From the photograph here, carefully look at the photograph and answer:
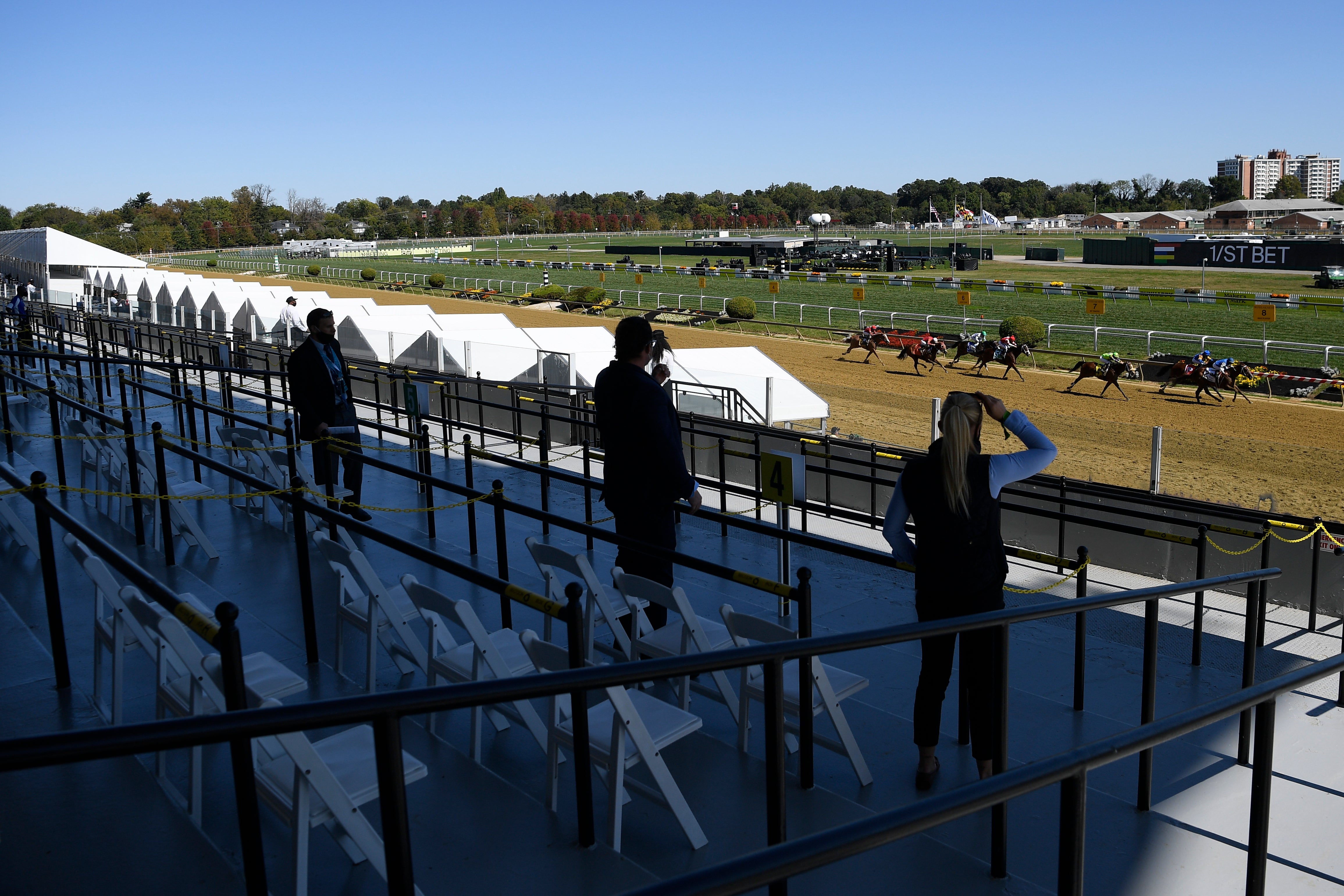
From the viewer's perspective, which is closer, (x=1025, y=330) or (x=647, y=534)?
(x=647, y=534)

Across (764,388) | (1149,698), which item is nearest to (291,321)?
(764,388)

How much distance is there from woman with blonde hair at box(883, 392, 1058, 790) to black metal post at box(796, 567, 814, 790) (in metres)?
0.47

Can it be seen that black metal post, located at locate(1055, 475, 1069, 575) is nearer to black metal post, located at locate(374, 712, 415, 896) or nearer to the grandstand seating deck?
the grandstand seating deck

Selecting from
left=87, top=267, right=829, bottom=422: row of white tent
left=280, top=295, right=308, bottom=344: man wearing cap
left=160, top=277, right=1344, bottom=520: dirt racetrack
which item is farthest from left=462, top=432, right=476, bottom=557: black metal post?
left=280, top=295, right=308, bottom=344: man wearing cap

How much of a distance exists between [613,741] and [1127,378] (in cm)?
2794

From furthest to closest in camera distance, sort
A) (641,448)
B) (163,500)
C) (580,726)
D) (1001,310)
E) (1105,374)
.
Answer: (1001,310) < (1105,374) < (163,500) < (641,448) < (580,726)

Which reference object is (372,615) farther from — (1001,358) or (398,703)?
(1001,358)

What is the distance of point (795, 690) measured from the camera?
4.80m

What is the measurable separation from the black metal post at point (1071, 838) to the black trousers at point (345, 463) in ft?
23.2

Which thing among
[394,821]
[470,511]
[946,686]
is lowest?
[470,511]

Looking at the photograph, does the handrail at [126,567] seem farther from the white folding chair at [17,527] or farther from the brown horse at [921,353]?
the brown horse at [921,353]

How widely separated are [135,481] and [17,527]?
0.82 meters

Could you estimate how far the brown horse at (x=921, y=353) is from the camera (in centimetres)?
3109

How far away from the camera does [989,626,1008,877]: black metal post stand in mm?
3736
